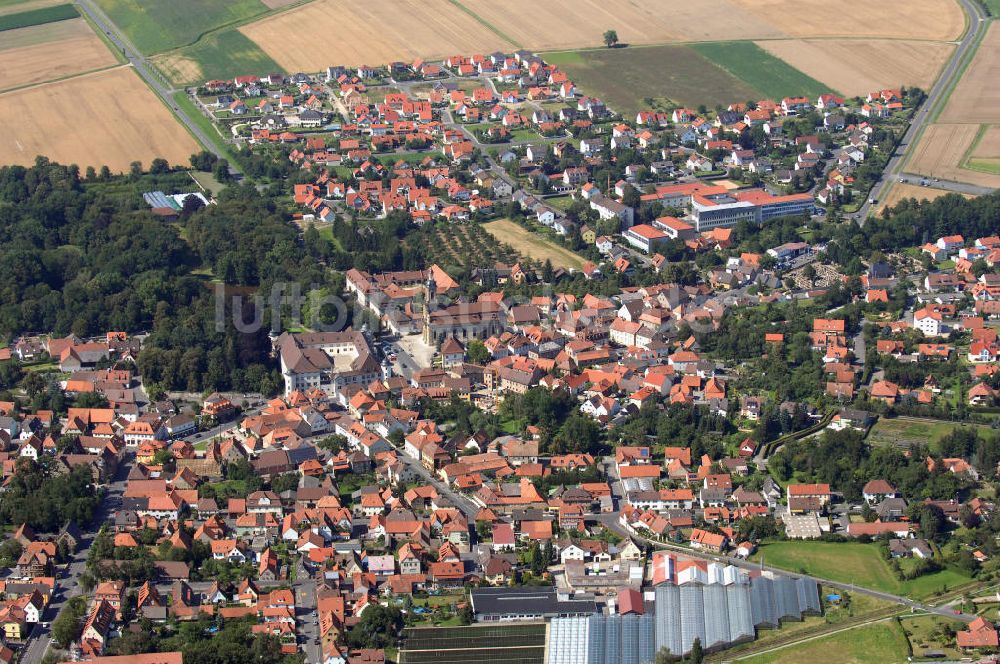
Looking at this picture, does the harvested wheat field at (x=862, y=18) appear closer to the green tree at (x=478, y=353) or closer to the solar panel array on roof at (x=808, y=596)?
the green tree at (x=478, y=353)

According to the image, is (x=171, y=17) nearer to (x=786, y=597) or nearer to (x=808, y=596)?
(x=786, y=597)

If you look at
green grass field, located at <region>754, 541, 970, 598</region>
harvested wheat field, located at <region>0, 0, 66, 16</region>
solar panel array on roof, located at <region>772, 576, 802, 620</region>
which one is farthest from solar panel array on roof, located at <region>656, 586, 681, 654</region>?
harvested wheat field, located at <region>0, 0, 66, 16</region>

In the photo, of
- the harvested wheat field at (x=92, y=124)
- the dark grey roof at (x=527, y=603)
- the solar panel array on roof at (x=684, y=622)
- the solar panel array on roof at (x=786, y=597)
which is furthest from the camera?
the harvested wheat field at (x=92, y=124)

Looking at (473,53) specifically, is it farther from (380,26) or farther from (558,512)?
(558,512)

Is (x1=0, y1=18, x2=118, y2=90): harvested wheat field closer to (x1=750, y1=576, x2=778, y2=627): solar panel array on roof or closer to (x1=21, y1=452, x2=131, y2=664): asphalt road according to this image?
(x1=21, y1=452, x2=131, y2=664): asphalt road

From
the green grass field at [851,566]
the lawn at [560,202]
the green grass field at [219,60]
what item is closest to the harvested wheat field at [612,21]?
the green grass field at [219,60]

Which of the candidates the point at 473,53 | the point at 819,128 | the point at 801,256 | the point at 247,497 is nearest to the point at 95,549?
the point at 247,497
